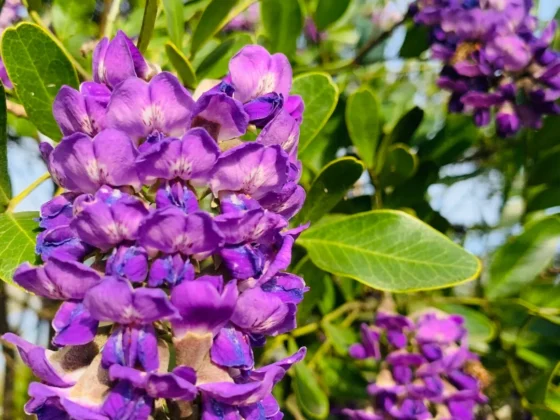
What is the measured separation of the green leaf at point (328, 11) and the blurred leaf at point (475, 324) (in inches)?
24.3

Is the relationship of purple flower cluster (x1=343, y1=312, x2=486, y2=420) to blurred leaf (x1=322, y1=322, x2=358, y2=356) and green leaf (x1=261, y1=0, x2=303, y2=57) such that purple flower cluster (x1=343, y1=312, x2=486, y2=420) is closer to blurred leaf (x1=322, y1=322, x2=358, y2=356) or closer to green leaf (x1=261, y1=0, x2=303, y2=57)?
blurred leaf (x1=322, y1=322, x2=358, y2=356)

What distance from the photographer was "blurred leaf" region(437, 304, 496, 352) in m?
1.40

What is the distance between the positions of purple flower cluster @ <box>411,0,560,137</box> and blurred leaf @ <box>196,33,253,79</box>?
0.46 meters

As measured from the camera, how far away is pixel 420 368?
→ 1221mm

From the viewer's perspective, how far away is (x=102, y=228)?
589 mm

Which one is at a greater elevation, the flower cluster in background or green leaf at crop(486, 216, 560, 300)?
the flower cluster in background

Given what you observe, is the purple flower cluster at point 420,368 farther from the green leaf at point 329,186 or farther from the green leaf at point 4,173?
the green leaf at point 4,173

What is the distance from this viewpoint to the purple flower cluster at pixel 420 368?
46.6 inches

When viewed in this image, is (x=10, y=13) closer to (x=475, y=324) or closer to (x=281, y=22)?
(x=281, y=22)

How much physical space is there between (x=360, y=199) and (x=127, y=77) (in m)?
0.78

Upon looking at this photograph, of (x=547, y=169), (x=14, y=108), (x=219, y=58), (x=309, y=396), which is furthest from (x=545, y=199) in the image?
(x=14, y=108)

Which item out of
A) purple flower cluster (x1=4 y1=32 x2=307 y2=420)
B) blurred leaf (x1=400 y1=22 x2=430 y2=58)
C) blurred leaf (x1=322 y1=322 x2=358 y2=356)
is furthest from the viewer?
blurred leaf (x1=400 y1=22 x2=430 y2=58)

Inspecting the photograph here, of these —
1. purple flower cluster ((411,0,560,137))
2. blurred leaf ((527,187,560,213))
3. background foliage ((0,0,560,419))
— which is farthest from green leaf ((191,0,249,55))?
A: blurred leaf ((527,187,560,213))

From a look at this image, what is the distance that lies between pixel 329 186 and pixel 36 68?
16.8 inches
